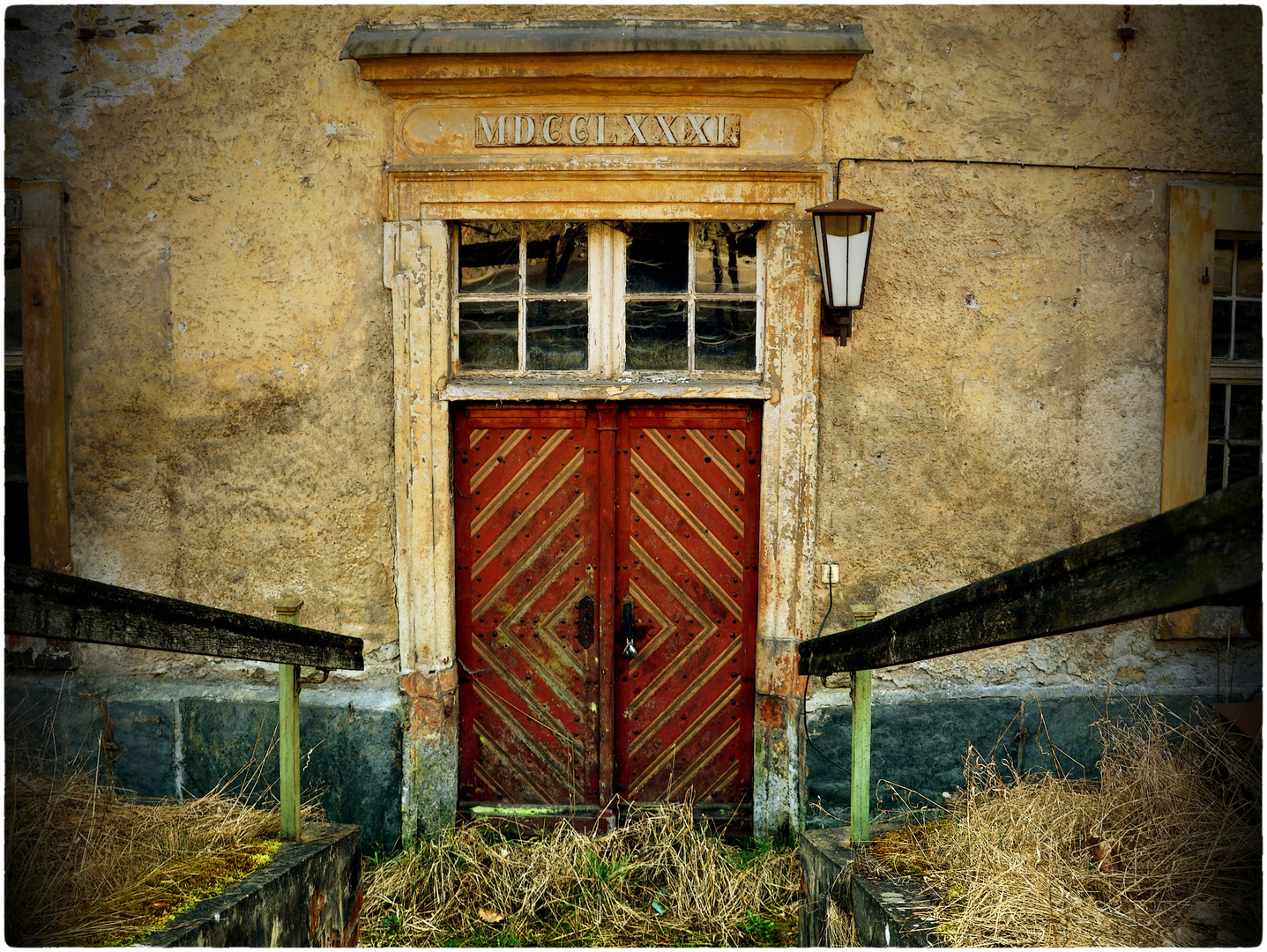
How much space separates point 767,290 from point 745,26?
1.24m

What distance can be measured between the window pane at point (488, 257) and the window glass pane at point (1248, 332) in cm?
367

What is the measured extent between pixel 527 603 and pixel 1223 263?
3922 millimetres

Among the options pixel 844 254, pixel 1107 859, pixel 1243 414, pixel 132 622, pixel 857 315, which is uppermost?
pixel 844 254

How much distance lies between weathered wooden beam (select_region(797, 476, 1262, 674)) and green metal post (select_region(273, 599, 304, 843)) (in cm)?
202

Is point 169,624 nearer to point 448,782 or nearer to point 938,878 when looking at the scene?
point 938,878

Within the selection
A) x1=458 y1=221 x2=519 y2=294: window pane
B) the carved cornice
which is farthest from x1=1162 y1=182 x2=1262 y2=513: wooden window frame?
x1=458 y1=221 x2=519 y2=294: window pane

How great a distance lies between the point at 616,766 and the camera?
170 inches

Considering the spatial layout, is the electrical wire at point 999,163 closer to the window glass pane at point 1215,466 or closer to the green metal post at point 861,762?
the window glass pane at point 1215,466

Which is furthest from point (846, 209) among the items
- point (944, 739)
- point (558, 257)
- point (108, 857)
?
point (108, 857)

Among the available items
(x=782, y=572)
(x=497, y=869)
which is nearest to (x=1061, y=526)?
(x=782, y=572)

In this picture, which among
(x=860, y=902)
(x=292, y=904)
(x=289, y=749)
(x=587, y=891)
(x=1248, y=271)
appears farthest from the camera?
(x=1248, y=271)

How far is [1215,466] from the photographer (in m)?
4.24

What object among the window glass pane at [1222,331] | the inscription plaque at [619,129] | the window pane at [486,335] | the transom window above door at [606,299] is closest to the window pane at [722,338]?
the transom window above door at [606,299]

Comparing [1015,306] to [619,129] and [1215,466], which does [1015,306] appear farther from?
A: [619,129]
